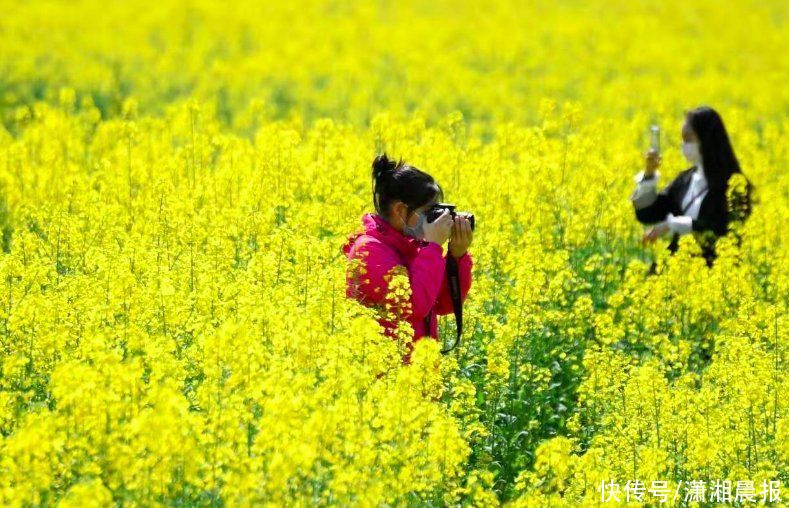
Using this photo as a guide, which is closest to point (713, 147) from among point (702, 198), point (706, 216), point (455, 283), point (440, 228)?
point (702, 198)

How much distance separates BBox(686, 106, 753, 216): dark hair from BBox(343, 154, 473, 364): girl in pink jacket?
3.53 metres

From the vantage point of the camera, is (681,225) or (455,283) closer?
(455,283)

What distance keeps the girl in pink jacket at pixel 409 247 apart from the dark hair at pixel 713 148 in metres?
3.53

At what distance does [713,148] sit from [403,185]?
386cm

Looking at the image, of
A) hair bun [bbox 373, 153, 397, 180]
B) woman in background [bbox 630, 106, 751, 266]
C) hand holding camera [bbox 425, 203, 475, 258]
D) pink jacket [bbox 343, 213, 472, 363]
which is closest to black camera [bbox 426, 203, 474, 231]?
hand holding camera [bbox 425, 203, 475, 258]

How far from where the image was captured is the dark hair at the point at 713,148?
937 centimetres

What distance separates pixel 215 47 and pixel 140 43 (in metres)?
1.35

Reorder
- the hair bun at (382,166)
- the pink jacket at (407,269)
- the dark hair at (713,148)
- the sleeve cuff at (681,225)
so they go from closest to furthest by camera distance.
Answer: the pink jacket at (407,269) < the hair bun at (382,166) < the sleeve cuff at (681,225) < the dark hair at (713,148)

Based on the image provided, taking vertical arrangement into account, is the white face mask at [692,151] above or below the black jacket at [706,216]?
above

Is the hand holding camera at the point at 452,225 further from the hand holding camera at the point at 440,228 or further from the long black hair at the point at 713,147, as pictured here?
the long black hair at the point at 713,147

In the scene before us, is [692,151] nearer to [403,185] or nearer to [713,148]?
[713,148]

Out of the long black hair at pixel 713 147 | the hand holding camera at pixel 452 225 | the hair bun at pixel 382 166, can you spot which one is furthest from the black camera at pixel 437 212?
the long black hair at pixel 713 147

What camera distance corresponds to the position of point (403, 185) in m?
6.28

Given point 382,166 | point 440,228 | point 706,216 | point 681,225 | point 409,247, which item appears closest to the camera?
point 440,228
